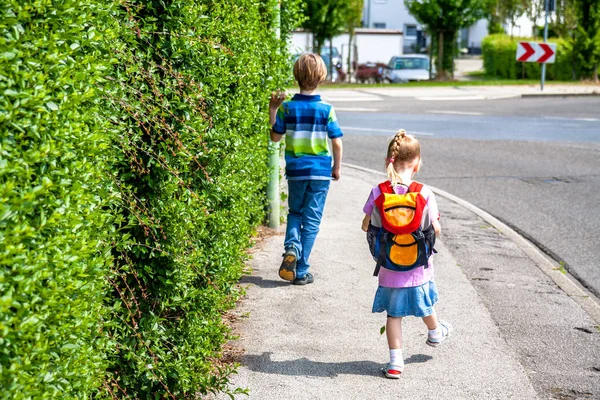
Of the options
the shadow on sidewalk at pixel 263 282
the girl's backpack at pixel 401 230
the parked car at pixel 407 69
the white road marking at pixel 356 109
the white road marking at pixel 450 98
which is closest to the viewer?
the girl's backpack at pixel 401 230

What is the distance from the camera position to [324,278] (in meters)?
6.87

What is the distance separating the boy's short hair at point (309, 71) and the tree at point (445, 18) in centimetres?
3672

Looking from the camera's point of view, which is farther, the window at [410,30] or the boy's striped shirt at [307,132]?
the window at [410,30]

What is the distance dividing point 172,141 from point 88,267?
35.7 inches

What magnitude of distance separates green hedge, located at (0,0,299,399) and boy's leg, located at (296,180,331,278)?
2.86ft

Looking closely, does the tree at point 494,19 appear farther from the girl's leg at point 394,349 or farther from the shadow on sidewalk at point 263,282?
the girl's leg at point 394,349

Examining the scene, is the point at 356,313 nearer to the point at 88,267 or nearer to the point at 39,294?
the point at 88,267

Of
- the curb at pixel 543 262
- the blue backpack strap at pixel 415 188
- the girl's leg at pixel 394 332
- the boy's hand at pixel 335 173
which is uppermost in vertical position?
the blue backpack strap at pixel 415 188

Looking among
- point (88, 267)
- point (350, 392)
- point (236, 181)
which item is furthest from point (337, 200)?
point (88, 267)

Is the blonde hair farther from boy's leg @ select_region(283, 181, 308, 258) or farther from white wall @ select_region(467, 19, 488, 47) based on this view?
white wall @ select_region(467, 19, 488, 47)

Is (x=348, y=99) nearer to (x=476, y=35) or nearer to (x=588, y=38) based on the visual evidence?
(x=588, y=38)

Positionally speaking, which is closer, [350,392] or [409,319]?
[350,392]

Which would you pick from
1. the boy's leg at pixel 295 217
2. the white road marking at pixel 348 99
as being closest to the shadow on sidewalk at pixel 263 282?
the boy's leg at pixel 295 217

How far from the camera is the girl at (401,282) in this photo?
194 inches
